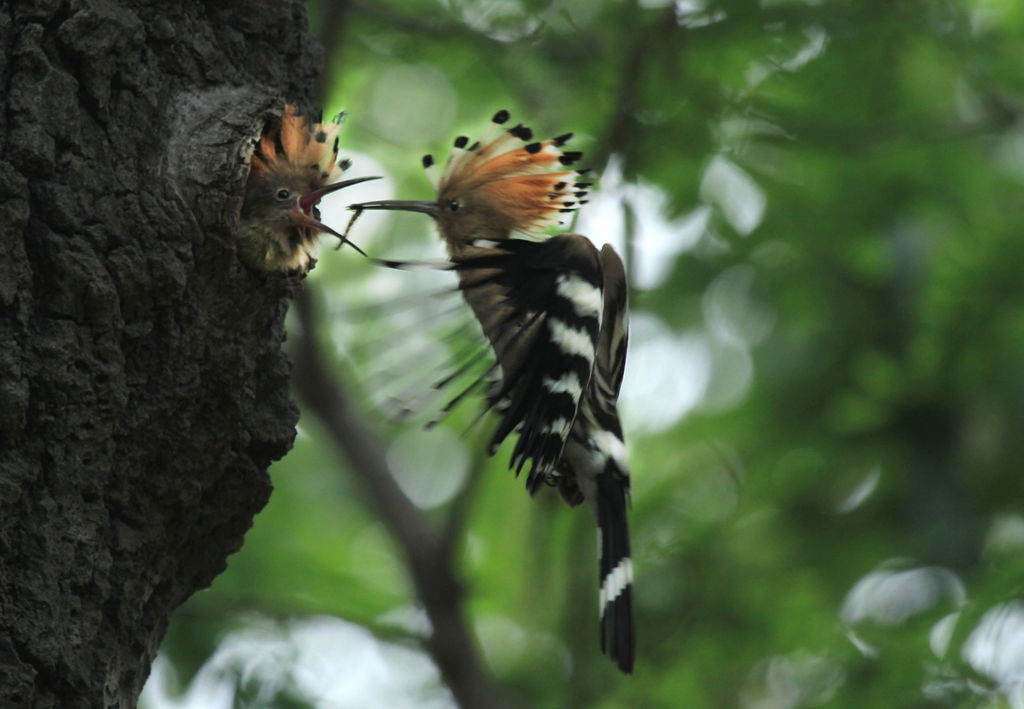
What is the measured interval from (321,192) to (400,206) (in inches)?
14.0

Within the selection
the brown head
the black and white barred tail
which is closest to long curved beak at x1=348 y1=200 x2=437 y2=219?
the brown head

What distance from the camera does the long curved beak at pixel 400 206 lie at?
93.4 inches

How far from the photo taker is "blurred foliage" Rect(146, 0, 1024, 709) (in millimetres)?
4328

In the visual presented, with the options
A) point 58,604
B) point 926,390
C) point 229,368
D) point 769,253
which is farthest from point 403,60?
point 58,604

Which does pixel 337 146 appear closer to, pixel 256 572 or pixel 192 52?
pixel 192 52

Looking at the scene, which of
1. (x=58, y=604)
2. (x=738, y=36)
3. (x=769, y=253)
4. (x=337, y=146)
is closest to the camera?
(x=58, y=604)

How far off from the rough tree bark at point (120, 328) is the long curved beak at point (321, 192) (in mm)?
143

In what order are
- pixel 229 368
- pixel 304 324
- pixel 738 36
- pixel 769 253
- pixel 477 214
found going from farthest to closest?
1. pixel 769 253
2. pixel 304 324
3. pixel 738 36
4. pixel 477 214
5. pixel 229 368

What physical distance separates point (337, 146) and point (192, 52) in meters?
0.32

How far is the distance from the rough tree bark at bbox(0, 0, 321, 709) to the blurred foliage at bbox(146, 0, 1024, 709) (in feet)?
6.31

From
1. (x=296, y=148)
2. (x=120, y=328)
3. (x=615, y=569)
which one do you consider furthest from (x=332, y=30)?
(x=120, y=328)

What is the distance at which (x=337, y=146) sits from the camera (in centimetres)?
235

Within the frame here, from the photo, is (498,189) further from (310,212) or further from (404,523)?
(404,523)

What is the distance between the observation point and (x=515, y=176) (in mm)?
2633
